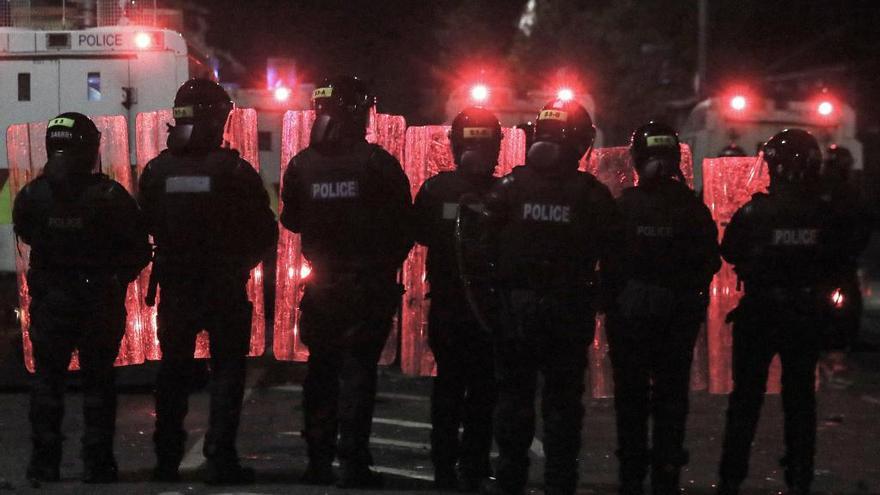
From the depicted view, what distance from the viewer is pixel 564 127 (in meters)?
7.34

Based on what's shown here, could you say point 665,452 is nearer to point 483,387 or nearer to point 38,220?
point 483,387

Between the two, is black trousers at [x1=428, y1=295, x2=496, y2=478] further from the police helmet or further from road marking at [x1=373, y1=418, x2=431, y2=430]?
road marking at [x1=373, y1=418, x2=431, y2=430]

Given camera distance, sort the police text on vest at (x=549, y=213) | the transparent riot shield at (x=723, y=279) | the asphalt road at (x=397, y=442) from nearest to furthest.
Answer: the police text on vest at (x=549, y=213) → the asphalt road at (x=397, y=442) → the transparent riot shield at (x=723, y=279)

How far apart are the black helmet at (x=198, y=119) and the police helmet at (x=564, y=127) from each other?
179cm

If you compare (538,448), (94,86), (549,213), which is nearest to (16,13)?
(94,86)

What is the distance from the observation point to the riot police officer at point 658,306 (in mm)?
7680

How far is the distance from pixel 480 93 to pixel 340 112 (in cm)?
790

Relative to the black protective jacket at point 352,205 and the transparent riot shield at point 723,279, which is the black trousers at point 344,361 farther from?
the transparent riot shield at point 723,279

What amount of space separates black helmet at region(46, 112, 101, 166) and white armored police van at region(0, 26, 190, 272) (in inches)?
172

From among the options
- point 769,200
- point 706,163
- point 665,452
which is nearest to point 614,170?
point 706,163

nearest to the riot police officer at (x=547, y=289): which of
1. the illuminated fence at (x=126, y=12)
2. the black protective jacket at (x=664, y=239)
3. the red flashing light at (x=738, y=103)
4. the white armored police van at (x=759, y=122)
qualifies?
the black protective jacket at (x=664, y=239)

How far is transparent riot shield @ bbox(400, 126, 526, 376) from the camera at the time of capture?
945 centimetres

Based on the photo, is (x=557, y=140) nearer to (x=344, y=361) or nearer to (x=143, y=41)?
(x=344, y=361)

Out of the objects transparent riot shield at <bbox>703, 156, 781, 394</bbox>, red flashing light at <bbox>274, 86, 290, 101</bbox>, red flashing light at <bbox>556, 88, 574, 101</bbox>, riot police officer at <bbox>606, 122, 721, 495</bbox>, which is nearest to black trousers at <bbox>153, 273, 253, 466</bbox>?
riot police officer at <bbox>606, 122, 721, 495</bbox>
